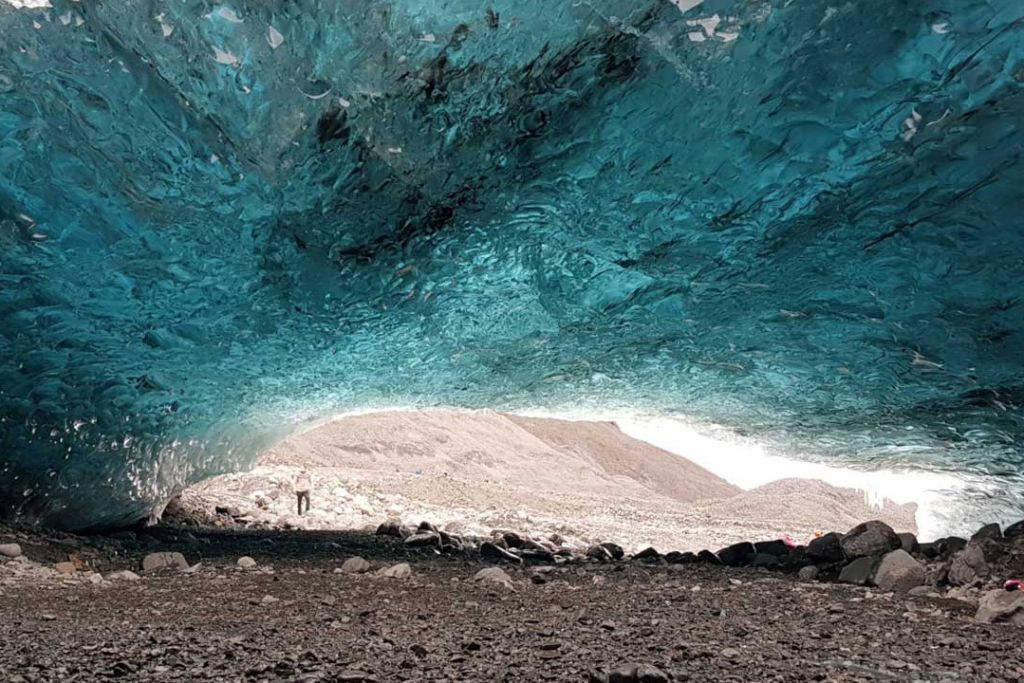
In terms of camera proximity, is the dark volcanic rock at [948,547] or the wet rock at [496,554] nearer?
the dark volcanic rock at [948,547]

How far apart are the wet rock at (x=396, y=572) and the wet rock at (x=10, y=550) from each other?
7.65ft

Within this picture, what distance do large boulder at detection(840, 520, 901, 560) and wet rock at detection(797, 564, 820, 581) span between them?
38cm

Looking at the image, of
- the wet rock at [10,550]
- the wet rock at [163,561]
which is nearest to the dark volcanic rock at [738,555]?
the wet rock at [163,561]

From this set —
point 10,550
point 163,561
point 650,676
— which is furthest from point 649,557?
point 10,550

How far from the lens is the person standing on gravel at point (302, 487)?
9867 mm

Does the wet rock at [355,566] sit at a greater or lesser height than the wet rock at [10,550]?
lesser

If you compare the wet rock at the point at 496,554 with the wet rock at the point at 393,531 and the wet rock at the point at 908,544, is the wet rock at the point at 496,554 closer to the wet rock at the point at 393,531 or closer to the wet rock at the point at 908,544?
the wet rock at the point at 393,531

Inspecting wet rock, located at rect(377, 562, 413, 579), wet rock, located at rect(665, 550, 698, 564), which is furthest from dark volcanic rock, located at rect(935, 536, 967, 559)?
wet rock, located at rect(377, 562, 413, 579)

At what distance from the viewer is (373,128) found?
148 inches

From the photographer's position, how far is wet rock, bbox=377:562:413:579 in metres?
4.66

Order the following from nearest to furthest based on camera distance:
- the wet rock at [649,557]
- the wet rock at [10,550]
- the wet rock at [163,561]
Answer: the wet rock at [10,550]
the wet rock at [163,561]
the wet rock at [649,557]

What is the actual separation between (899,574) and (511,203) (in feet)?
10.4

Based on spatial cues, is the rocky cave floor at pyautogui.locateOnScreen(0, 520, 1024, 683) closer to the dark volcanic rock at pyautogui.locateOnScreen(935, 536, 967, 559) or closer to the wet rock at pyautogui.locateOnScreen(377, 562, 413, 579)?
the wet rock at pyautogui.locateOnScreen(377, 562, 413, 579)

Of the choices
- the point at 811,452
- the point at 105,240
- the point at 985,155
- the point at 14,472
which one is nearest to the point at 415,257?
the point at 105,240
